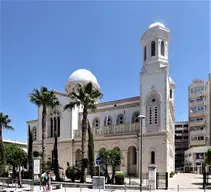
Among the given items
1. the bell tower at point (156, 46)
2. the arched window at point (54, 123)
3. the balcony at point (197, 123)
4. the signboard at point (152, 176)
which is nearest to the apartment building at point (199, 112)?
the balcony at point (197, 123)

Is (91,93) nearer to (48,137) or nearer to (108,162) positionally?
(108,162)

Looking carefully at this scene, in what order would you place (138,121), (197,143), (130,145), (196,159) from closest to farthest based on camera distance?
(130,145), (138,121), (196,159), (197,143)

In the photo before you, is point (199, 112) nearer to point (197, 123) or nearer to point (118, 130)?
point (197, 123)

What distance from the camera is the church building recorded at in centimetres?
3847

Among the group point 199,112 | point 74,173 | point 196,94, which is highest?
point 196,94

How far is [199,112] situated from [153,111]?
1729 inches

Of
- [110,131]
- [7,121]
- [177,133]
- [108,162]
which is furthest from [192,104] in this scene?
[108,162]

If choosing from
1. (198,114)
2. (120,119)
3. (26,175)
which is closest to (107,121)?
(120,119)

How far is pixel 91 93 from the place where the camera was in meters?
31.4

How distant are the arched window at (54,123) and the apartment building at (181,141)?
55.2 meters

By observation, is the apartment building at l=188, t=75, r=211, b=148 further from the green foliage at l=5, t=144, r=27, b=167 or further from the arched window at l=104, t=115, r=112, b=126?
the green foliage at l=5, t=144, r=27, b=167

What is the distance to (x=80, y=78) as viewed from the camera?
5194 cm

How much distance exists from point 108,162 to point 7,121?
20657 mm

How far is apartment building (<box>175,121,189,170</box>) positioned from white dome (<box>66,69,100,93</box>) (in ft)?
170
